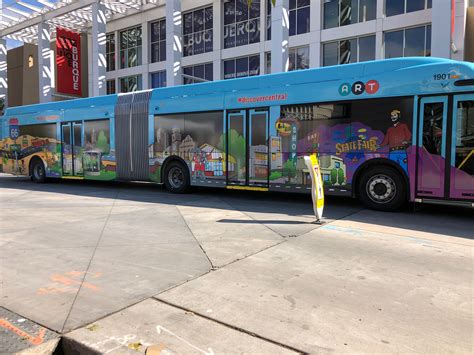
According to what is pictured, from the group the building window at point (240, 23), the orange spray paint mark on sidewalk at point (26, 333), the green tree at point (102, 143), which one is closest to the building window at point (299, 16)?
the building window at point (240, 23)

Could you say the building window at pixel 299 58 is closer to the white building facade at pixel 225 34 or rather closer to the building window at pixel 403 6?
the white building facade at pixel 225 34

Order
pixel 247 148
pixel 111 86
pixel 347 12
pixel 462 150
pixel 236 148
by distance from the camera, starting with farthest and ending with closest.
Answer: pixel 111 86 → pixel 347 12 → pixel 236 148 → pixel 247 148 → pixel 462 150

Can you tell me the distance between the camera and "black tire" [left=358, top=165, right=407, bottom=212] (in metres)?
8.52

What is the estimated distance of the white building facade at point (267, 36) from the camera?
59.6 feet

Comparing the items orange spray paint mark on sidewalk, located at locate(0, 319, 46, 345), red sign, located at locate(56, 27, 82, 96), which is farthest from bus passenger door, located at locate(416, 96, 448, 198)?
red sign, located at locate(56, 27, 82, 96)

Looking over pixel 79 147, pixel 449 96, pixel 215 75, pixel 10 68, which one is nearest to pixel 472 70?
pixel 449 96

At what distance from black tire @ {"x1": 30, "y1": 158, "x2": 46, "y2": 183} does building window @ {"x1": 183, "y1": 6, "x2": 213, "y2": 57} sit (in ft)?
45.3

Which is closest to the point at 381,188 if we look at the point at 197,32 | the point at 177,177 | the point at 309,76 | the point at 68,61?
the point at 309,76

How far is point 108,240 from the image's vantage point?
251 inches

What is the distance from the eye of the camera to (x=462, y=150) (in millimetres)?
7785

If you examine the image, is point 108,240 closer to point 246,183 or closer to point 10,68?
point 246,183

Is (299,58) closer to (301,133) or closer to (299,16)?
(299,16)

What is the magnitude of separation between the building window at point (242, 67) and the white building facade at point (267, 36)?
2.3 inches

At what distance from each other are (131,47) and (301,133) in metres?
25.0
